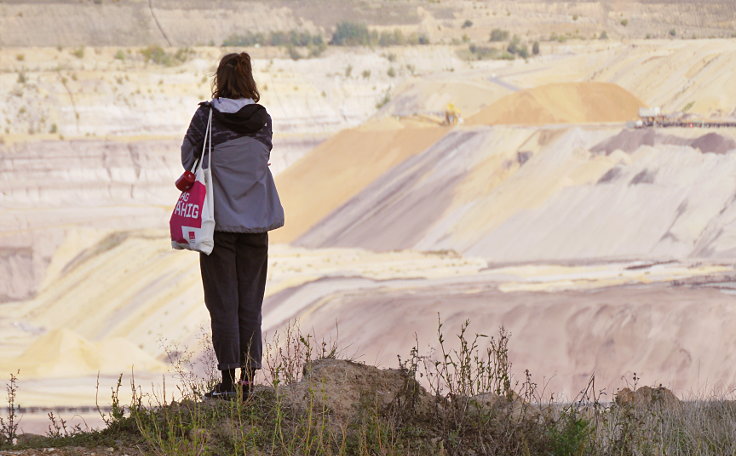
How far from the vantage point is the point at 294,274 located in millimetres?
22078

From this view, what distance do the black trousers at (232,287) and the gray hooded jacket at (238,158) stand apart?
0.12m

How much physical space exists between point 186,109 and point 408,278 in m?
20.7

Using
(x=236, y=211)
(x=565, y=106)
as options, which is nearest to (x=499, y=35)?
(x=565, y=106)

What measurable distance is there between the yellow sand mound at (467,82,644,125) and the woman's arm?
23.3 metres

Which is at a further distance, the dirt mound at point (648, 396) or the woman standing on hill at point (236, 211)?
the dirt mound at point (648, 396)

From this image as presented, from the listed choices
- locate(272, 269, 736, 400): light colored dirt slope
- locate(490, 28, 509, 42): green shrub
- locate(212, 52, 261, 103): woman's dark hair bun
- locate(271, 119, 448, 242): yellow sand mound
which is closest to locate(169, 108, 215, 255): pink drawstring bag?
locate(212, 52, 261, 103): woman's dark hair bun

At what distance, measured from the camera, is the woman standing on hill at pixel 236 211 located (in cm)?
561

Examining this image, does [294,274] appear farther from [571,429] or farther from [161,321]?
[571,429]

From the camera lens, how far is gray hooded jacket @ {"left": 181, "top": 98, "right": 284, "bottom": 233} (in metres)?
5.64

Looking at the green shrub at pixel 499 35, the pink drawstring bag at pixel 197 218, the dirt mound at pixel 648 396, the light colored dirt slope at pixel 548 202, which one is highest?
the green shrub at pixel 499 35

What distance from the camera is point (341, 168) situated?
30.2 meters

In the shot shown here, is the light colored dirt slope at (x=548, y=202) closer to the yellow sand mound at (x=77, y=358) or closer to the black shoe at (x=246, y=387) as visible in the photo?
the yellow sand mound at (x=77, y=358)

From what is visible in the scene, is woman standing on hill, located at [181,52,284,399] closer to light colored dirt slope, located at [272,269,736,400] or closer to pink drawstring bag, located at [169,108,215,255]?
pink drawstring bag, located at [169,108,215,255]

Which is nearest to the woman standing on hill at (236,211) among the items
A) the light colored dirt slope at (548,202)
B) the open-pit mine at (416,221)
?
the open-pit mine at (416,221)
